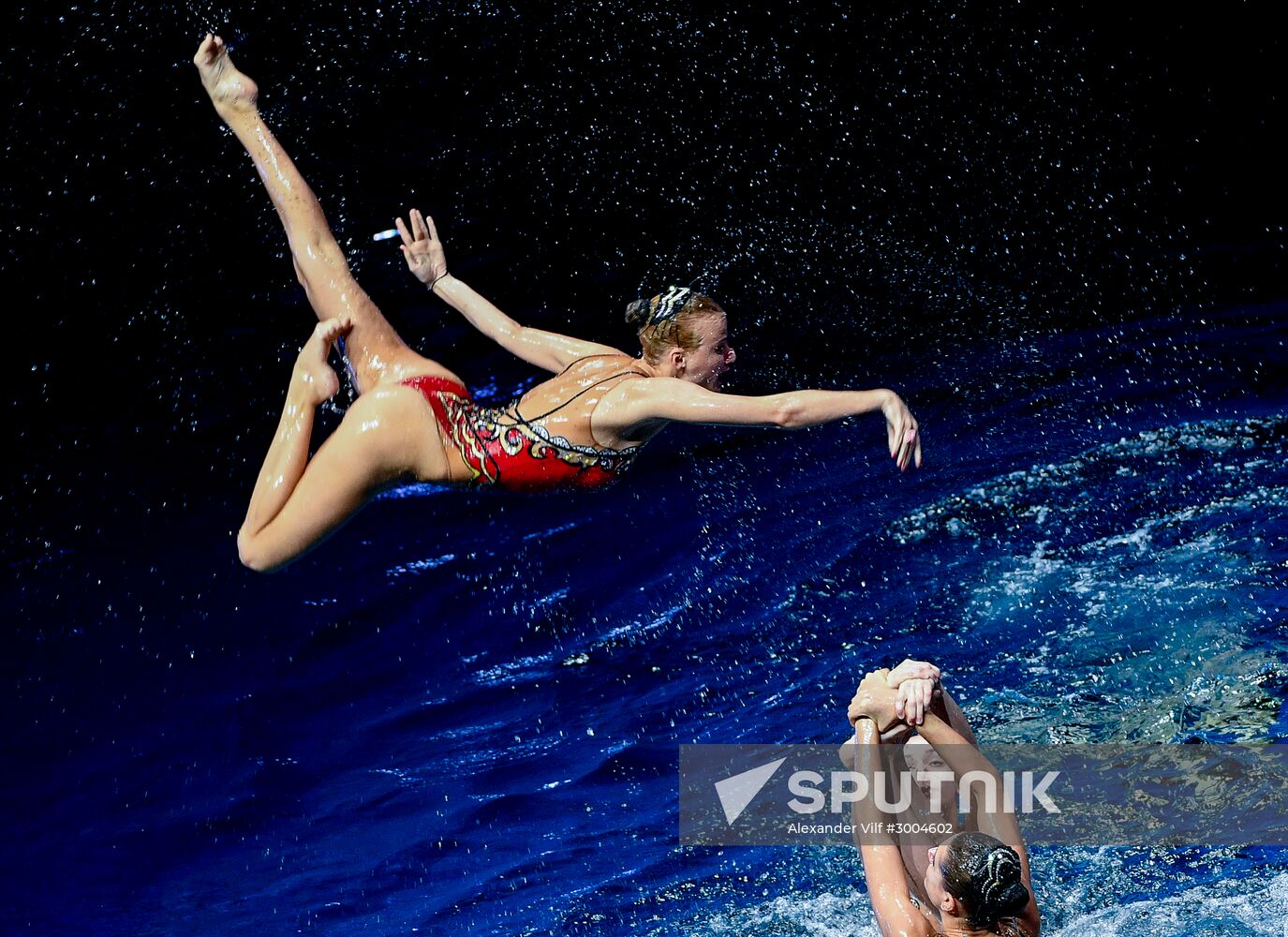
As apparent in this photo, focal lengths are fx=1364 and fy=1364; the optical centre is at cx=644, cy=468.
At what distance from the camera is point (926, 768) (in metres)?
5.60

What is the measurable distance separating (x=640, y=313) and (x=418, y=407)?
3.42ft

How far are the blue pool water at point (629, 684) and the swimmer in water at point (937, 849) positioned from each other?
336 cm

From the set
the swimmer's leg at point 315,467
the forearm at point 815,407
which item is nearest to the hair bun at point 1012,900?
the forearm at point 815,407

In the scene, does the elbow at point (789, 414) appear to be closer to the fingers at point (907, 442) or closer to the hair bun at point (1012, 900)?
the fingers at point (907, 442)

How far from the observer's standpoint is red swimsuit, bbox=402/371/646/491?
580cm

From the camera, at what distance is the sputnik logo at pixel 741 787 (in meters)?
8.74

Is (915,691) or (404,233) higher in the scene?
(404,233)

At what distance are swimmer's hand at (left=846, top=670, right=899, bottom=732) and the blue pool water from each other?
3.85 m

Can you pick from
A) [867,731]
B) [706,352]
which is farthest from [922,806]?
[706,352]

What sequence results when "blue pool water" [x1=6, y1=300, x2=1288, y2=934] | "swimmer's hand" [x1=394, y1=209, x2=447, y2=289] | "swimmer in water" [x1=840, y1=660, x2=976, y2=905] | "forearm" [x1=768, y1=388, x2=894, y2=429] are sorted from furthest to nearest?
"blue pool water" [x1=6, y1=300, x2=1288, y2=934]
"swimmer's hand" [x1=394, y1=209, x2=447, y2=289]
"swimmer in water" [x1=840, y1=660, x2=976, y2=905]
"forearm" [x1=768, y1=388, x2=894, y2=429]

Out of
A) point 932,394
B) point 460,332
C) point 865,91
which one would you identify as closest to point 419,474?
point 932,394

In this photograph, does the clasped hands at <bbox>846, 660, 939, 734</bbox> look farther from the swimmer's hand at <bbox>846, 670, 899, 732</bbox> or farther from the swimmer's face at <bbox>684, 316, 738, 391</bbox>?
the swimmer's face at <bbox>684, 316, 738, 391</bbox>

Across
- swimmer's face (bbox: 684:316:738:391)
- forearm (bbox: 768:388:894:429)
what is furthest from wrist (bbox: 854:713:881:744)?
swimmer's face (bbox: 684:316:738:391)

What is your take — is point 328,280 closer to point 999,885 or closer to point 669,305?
point 669,305
